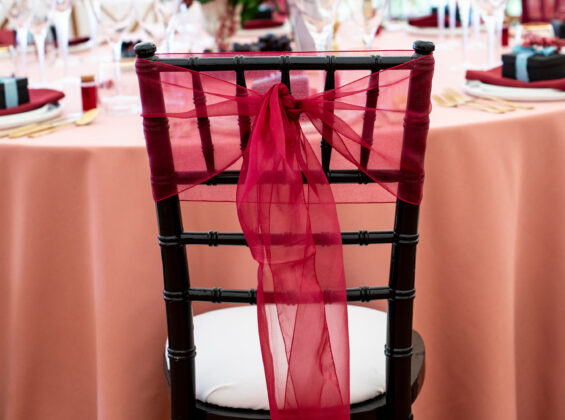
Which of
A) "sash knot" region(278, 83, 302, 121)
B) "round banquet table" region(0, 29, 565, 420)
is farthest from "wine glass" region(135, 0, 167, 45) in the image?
"sash knot" region(278, 83, 302, 121)

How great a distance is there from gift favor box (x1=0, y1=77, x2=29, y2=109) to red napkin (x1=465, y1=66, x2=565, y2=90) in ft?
3.24

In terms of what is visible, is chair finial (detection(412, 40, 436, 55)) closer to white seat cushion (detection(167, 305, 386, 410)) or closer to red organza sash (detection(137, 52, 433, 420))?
red organza sash (detection(137, 52, 433, 420))

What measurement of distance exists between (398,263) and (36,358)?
74 cm

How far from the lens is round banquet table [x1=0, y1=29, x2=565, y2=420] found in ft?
3.69

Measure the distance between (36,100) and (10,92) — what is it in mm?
65

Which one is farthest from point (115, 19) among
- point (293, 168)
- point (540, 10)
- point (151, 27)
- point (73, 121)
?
point (540, 10)

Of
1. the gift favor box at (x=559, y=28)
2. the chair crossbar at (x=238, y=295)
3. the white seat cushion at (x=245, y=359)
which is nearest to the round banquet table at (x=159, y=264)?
the white seat cushion at (x=245, y=359)

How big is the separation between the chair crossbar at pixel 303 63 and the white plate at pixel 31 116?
0.63m

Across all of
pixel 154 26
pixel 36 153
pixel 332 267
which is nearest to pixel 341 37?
pixel 154 26

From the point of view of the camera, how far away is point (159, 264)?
3.79 feet

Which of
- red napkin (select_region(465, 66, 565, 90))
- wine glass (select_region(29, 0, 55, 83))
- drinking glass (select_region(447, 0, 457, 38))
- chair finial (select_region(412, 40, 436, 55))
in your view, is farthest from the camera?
drinking glass (select_region(447, 0, 457, 38))

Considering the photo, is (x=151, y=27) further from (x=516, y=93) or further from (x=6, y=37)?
(x=6, y=37)

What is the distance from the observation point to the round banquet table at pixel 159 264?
112 centimetres

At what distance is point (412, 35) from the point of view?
8.15 feet
